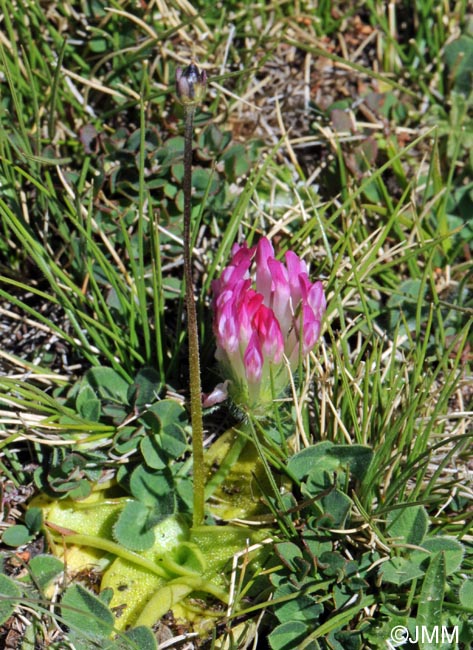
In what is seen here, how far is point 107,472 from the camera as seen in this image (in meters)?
2.23

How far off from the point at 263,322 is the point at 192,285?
8.7 inches

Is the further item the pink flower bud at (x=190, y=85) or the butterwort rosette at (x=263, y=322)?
the butterwort rosette at (x=263, y=322)

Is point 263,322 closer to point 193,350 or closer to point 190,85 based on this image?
point 193,350

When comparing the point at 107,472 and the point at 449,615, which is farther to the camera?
the point at 107,472

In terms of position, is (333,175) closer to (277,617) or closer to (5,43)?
(5,43)

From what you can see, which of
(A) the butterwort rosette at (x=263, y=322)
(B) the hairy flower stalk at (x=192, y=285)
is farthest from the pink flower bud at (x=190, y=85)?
(A) the butterwort rosette at (x=263, y=322)

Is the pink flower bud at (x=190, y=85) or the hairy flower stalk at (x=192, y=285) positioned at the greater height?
the pink flower bud at (x=190, y=85)

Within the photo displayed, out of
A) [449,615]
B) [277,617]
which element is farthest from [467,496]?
[277,617]

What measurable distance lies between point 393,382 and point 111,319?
31.2 inches

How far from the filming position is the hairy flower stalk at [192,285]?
5.05 ft

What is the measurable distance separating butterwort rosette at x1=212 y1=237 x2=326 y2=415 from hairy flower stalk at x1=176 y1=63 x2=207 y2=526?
142 mm

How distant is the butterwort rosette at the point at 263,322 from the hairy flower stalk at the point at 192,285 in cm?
14

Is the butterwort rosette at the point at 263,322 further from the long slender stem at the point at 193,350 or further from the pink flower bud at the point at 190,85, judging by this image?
the pink flower bud at the point at 190,85

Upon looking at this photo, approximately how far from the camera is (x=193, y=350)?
1.81 metres
